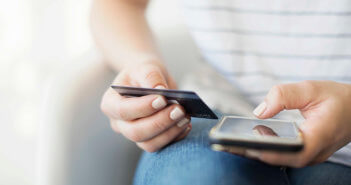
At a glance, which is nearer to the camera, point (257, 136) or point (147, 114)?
point (257, 136)

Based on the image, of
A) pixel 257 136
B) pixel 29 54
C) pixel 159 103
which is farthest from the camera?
pixel 29 54

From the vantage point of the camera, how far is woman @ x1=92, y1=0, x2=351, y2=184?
43cm

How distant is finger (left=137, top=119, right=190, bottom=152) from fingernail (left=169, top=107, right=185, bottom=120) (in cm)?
3

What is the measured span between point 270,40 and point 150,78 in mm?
240

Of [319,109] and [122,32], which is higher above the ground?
[122,32]

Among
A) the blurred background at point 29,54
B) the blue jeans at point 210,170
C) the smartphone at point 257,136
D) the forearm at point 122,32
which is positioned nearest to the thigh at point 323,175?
the blue jeans at point 210,170

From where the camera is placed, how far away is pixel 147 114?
1.54ft

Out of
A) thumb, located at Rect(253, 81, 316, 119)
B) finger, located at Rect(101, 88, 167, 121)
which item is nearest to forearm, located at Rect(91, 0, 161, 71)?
finger, located at Rect(101, 88, 167, 121)

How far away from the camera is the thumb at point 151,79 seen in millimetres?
503

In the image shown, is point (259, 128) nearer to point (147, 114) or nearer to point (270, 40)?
point (147, 114)

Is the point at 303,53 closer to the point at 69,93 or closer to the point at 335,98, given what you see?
the point at 335,98

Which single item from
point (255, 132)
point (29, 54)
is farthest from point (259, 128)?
point (29, 54)

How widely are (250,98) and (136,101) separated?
0.27m

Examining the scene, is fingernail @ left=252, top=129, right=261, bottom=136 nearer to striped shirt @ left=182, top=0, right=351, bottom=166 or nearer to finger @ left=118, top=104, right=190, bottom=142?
finger @ left=118, top=104, right=190, bottom=142
